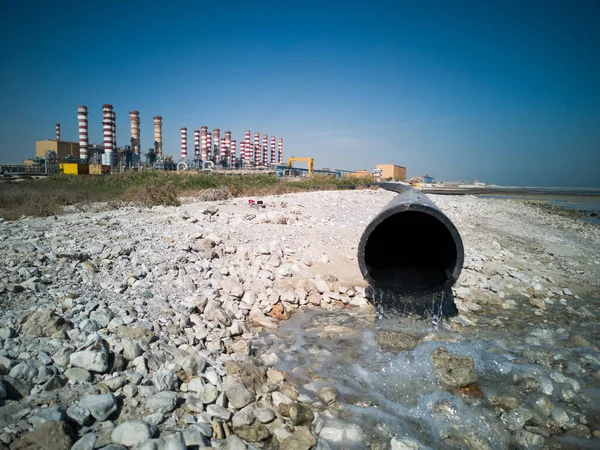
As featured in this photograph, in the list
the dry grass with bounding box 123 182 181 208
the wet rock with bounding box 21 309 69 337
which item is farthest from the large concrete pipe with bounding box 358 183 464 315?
the dry grass with bounding box 123 182 181 208

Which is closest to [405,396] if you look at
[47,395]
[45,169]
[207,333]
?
[207,333]

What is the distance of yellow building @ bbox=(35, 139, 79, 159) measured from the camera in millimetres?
39406

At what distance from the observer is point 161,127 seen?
174 ft

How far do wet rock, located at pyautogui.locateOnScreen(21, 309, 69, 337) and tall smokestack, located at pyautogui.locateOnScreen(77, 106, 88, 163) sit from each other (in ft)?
142

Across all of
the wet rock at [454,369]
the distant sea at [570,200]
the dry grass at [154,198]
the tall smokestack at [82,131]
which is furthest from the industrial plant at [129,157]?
the wet rock at [454,369]

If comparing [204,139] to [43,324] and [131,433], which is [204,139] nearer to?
[43,324]

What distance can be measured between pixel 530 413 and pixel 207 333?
9.99 feet

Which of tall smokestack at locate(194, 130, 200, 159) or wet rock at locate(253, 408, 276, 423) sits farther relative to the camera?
tall smokestack at locate(194, 130, 200, 159)

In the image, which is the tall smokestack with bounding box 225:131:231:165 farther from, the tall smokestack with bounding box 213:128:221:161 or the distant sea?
the distant sea

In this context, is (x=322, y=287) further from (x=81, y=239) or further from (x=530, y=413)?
(x=81, y=239)

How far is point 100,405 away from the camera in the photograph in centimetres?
229

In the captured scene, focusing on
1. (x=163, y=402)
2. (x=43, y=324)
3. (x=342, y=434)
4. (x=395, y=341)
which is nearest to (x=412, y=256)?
(x=395, y=341)

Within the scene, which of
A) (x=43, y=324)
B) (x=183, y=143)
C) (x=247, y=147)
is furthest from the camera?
(x=247, y=147)

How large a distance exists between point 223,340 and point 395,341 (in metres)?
1.96
